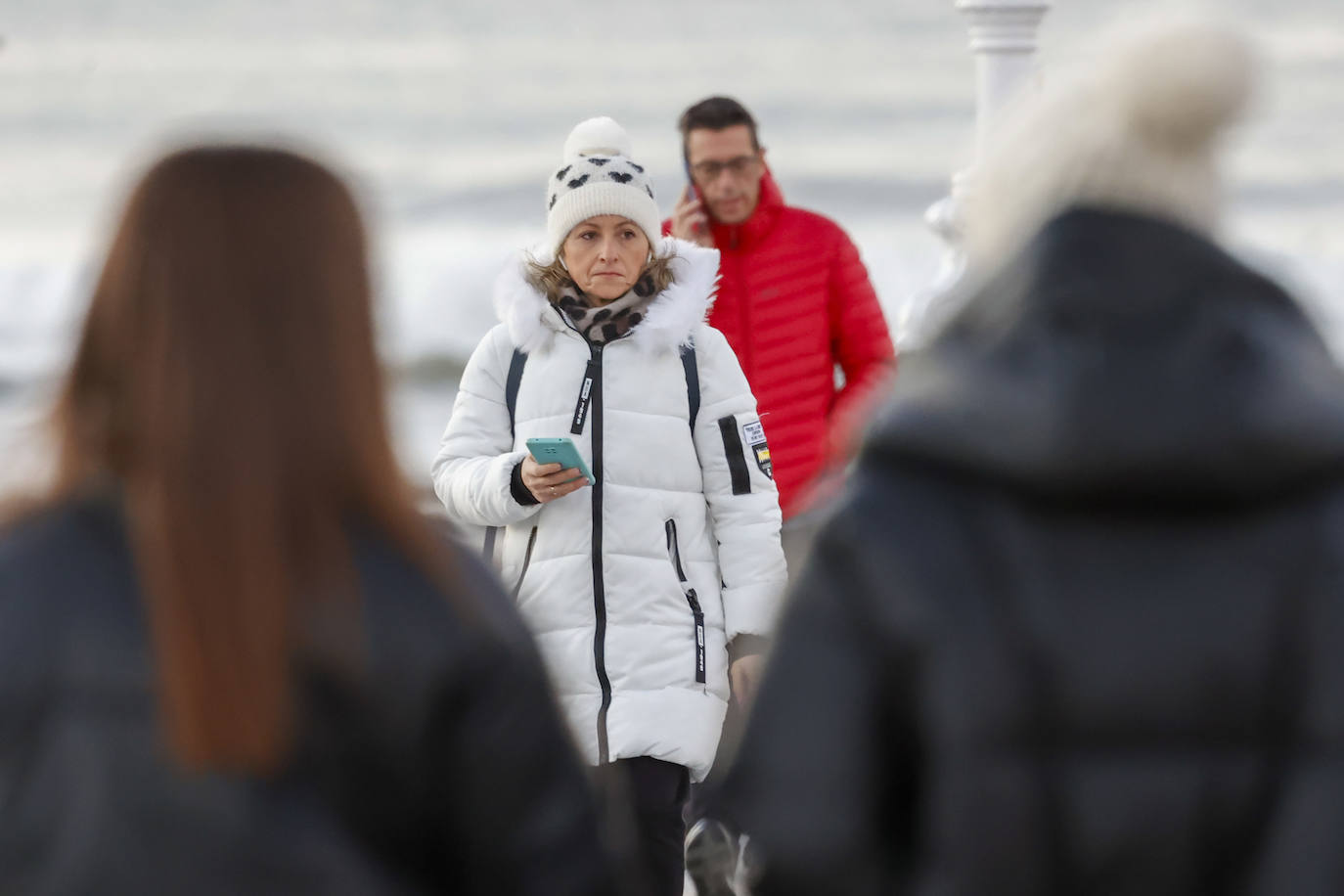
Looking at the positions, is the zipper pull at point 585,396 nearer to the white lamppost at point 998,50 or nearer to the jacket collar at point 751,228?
the jacket collar at point 751,228

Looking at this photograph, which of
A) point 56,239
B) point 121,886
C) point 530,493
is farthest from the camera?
point 56,239

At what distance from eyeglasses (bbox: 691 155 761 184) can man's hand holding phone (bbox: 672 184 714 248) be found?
0.22 ft

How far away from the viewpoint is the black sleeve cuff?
3705 millimetres

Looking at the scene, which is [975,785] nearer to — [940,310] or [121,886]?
[121,886]

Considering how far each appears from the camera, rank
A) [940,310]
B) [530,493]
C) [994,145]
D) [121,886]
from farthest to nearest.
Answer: [940,310] → [530,493] → [994,145] → [121,886]

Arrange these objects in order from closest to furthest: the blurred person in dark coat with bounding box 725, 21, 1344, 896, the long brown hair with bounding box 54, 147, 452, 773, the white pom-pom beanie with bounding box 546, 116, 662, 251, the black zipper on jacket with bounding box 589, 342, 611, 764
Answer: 1. the long brown hair with bounding box 54, 147, 452, 773
2. the blurred person in dark coat with bounding box 725, 21, 1344, 896
3. the black zipper on jacket with bounding box 589, 342, 611, 764
4. the white pom-pom beanie with bounding box 546, 116, 662, 251

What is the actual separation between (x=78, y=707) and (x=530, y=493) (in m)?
2.13

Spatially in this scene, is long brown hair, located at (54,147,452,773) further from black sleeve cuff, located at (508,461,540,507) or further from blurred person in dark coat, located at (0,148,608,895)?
black sleeve cuff, located at (508,461,540,507)

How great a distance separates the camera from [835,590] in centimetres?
178

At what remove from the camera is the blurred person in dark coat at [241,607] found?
1.58 metres

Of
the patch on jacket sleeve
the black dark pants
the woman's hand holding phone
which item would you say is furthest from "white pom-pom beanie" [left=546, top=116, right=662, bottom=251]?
the black dark pants

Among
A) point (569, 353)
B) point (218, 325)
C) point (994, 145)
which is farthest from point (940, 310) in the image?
point (218, 325)

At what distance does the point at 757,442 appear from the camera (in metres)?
3.89

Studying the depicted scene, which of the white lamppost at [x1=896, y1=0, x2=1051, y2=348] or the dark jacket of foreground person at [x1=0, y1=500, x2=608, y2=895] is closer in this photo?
the dark jacket of foreground person at [x1=0, y1=500, x2=608, y2=895]
